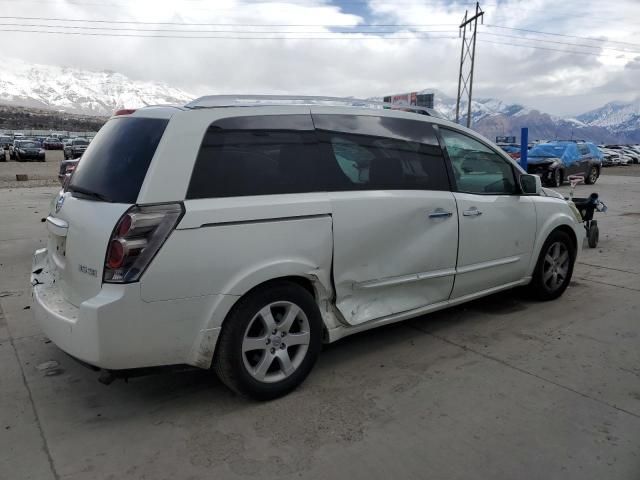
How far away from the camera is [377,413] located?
324cm

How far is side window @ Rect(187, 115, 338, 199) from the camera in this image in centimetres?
313

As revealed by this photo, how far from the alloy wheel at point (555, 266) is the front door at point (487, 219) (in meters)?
0.34

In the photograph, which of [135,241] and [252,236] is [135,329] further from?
[252,236]

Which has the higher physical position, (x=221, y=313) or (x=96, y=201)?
(x=96, y=201)

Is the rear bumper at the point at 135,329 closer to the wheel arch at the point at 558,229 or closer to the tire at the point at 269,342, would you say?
the tire at the point at 269,342

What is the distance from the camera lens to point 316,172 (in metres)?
3.53

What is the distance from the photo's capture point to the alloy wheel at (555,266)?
207 inches

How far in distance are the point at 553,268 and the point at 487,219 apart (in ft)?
4.33

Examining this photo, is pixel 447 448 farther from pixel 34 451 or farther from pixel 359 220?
pixel 34 451

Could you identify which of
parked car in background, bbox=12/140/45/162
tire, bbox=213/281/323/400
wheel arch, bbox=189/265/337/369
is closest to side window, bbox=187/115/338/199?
wheel arch, bbox=189/265/337/369

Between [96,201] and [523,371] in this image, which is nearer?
[96,201]

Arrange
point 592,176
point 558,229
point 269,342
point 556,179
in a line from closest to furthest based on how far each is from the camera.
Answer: point 269,342, point 558,229, point 556,179, point 592,176

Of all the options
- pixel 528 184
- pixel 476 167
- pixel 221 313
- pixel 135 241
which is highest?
pixel 476 167

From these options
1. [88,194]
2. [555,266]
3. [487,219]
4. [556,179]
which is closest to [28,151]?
[556,179]
